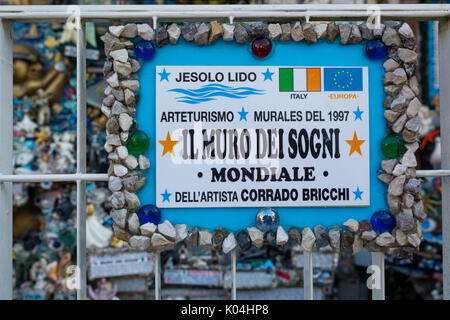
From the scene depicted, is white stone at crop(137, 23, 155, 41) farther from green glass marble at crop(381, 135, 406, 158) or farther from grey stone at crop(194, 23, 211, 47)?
green glass marble at crop(381, 135, 406, 158)

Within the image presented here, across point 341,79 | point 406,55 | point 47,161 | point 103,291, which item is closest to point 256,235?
point 341,79

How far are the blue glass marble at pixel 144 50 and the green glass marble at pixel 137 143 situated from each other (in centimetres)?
30

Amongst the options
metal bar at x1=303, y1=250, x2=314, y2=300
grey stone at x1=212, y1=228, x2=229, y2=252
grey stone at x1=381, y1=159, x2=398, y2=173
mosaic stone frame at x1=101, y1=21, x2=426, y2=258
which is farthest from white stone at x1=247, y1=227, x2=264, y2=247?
grey stone at x1=381, y1=159, x2=398, y2=173

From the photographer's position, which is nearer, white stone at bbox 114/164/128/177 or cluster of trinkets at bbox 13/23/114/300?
white stone at bbox 114/164/128/177

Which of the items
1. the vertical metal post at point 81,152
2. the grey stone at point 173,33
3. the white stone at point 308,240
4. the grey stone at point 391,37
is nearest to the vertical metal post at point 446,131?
the grey stone at point 391,37

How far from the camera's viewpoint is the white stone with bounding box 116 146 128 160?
170cm

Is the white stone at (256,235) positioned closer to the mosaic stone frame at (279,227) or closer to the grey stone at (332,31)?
the mosaic stone frame at (279,227)

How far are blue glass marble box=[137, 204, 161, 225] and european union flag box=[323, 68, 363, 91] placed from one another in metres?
0.80

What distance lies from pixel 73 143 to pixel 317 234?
2.68 m

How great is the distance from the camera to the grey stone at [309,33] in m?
1.74

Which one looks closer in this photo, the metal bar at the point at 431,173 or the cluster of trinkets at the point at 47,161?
the metal bar at the point at 431,173
